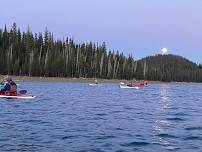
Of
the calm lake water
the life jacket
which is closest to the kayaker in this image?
the life jacket

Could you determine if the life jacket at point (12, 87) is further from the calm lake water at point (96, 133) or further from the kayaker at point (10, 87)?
the calm lake water at point (96, 133)

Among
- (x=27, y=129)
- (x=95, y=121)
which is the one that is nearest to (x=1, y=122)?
(x=27, y=129)

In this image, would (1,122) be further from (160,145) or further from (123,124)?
(160,145)

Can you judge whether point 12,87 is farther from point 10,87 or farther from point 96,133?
point 96,133

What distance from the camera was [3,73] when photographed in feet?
636

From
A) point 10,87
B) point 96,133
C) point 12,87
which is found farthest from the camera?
point 10,87

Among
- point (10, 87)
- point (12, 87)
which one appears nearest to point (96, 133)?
point (12, 87)

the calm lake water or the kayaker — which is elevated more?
the kayaker

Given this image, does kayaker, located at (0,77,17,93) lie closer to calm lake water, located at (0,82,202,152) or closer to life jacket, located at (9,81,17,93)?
life jacket, located at (9,81,17,93)

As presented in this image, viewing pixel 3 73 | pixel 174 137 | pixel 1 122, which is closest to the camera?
pixel 174 137

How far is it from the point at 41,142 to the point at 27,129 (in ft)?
20.0

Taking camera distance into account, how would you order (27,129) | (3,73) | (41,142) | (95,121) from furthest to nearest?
(3,73)
(95,121)
(27,129)
(41,142)

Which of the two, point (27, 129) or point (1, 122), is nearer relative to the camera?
point (27, 129)

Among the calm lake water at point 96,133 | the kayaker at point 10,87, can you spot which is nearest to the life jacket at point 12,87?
the kayaker at point 10,87
